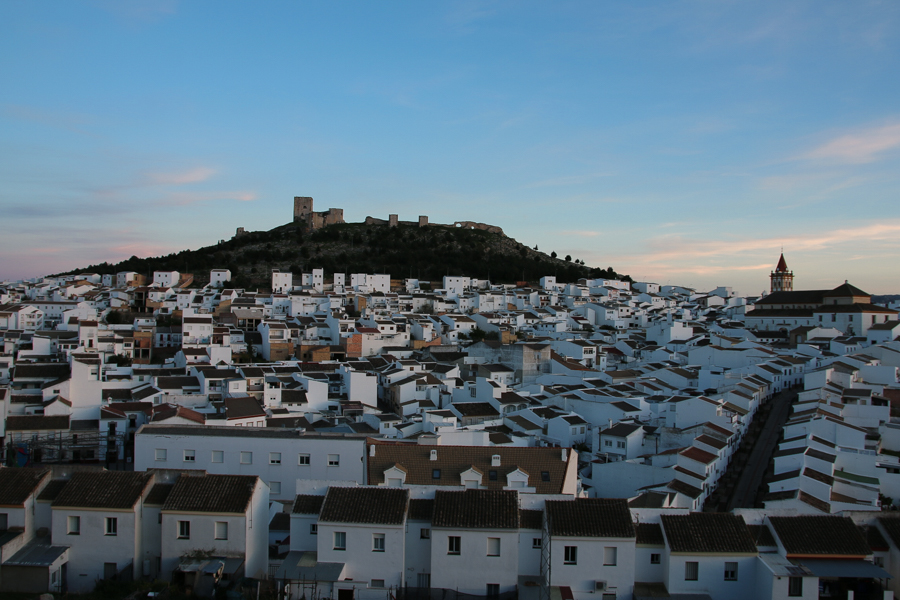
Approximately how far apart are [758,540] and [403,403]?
51.3ft

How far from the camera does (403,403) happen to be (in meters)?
24.0

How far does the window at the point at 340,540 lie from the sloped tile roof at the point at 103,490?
3.30 m

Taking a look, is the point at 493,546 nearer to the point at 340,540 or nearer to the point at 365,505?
the point at 365,505

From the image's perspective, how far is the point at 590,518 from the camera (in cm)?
969

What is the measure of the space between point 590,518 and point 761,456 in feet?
42.0

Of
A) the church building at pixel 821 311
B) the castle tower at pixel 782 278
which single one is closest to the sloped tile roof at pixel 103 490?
the church building at pixel 821 311

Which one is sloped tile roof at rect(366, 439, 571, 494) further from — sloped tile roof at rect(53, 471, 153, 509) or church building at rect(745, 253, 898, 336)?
church building at rect(745, 253, 898, 336)

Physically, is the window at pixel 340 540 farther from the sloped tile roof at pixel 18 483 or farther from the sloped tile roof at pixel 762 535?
the sloped tile roof at pixel 762 535

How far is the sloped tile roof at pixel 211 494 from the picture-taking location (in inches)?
399

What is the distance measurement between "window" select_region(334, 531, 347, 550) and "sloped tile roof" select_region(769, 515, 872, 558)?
254 inches

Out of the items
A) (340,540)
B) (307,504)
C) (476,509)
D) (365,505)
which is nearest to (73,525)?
(307,504)

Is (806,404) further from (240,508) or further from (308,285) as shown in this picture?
(308,285)

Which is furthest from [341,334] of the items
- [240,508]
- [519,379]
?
[240,508]

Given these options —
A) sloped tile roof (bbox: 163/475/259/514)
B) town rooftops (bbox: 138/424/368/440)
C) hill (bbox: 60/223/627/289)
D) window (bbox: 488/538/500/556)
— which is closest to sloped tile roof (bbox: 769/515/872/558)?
window (bbox: 488/538/500/556)
